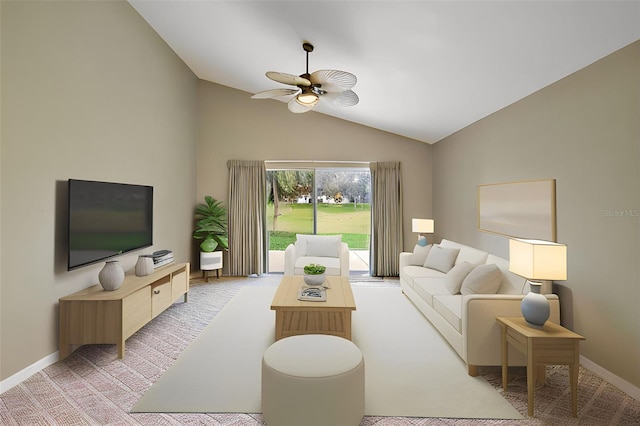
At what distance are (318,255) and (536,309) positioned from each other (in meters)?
3.52

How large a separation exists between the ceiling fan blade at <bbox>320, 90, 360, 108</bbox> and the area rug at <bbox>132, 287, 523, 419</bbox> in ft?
8.12

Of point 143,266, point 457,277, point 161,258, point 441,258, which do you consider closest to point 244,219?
point 161,258

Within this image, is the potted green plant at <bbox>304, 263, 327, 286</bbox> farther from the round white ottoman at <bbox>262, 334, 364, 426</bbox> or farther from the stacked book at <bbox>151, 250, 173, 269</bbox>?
the stacked book at <bbox>151, 250, 173, 269</bbox>

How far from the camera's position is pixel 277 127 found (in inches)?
232

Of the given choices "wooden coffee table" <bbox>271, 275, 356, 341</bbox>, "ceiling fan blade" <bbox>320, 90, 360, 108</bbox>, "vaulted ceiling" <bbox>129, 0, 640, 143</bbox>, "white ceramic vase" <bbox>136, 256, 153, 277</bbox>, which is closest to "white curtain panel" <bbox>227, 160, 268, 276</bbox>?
"vaulted ceiling" <bbox>129, 0, 640, 143</bbox>

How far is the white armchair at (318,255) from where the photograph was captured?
4.82m

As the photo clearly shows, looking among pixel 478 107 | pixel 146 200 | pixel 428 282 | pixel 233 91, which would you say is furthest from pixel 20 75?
pixel 478 107

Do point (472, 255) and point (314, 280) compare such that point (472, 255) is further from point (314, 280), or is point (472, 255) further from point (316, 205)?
point (316, 205)

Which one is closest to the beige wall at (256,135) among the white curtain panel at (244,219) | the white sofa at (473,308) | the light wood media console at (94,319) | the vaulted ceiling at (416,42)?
the white curtain panel at (244,219)

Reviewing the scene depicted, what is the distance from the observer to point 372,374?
242cm

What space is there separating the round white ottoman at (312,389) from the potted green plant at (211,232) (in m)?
3.83

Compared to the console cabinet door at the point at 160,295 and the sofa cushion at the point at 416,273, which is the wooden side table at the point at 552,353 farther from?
the console cabinet door at the point at 160,295

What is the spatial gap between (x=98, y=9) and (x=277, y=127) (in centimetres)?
316

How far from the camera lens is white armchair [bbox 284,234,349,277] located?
15.8 ft
